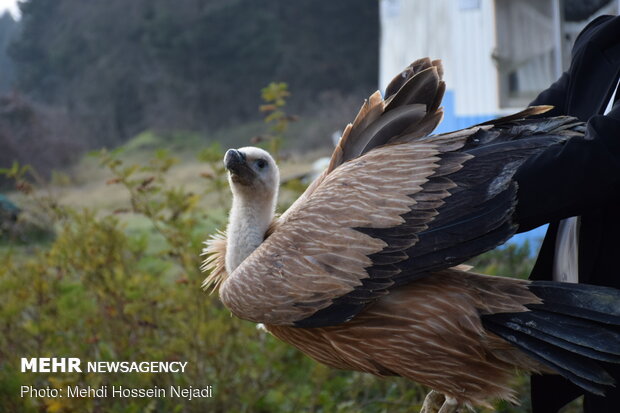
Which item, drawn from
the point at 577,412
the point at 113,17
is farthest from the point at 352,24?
the point at 577,412

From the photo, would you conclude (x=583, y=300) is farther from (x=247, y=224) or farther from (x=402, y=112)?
(x=247, y=224)

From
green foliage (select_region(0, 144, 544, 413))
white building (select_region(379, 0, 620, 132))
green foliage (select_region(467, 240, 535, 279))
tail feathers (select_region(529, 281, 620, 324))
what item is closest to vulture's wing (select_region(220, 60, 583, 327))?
tail feathers (select_region(529, 281, 620, 324))

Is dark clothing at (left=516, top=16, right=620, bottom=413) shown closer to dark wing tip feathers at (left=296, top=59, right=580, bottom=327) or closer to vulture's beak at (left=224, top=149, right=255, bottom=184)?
dark wing tip feathers at (left=296, top=59, right=580, bottom=327)

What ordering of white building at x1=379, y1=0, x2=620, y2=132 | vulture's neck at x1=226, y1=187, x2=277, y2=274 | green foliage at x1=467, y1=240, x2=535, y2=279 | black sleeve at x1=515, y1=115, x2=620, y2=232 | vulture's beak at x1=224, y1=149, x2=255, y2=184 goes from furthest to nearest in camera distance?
white building at x1=379, y1=0, x2=620, y2=132 → green foliage at x1=467, y1=240, x2=535, y2=279 → vulture's beak at x1=224, y1=149, x2=255, y2=184 → vulture's neck at x1=226, y1=187, x2=277, y2=274 → black sleeve at x1=515, y1=115, x2=620, y2=232

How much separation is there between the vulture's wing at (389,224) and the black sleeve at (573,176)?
51 millimetres

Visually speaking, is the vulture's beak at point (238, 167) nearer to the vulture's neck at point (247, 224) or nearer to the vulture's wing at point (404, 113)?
the vulture's neck at point (247, 224)

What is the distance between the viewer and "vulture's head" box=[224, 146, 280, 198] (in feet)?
8.24

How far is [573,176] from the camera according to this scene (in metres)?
1.75

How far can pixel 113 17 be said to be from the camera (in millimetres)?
21531

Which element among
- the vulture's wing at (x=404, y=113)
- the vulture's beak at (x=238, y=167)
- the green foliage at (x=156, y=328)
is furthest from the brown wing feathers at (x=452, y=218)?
the green foliage at (x=156, y=328)

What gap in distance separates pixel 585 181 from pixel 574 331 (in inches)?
15.2

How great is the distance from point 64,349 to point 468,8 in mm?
6277

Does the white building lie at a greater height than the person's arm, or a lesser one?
greater

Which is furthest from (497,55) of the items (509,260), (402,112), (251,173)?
(402,112)
